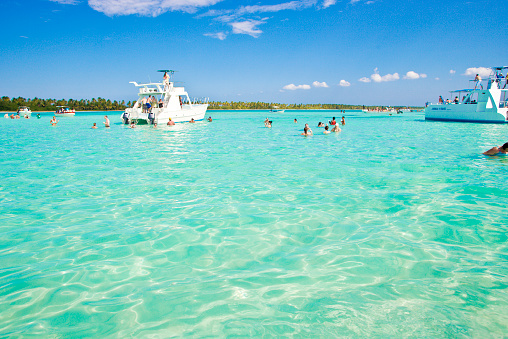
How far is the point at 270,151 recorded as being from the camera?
49.8ft

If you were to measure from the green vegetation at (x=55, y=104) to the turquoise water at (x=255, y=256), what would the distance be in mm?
131764

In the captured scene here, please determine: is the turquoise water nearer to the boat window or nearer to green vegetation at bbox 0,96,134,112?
the boat window

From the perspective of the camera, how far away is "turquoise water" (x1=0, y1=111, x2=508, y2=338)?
3.12 m

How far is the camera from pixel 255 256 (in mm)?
4500

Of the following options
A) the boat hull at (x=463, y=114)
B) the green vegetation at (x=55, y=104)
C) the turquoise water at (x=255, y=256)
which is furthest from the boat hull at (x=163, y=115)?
the green vegetation at (x=55, y=104)

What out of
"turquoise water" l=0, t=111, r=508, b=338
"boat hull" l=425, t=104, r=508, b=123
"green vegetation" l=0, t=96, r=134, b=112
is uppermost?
"green vegetation" l=0, t=96, r=134, b=112

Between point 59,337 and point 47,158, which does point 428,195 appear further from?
point 47,158

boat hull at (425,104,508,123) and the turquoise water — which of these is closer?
the turquoise water

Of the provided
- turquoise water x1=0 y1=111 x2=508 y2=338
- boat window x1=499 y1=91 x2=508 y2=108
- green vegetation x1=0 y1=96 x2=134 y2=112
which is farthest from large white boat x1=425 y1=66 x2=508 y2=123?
green vegetation x1=0 y1=96 x2=134 y2=112

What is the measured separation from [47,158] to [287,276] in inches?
534

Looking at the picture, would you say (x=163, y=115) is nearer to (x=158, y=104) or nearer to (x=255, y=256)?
(x=158, y=104)

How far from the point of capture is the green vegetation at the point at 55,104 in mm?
112287

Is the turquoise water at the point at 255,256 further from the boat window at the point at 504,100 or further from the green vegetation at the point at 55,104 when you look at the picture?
the green vegetation at the point at 55,104

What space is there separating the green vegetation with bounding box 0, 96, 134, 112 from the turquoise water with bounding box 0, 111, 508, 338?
432 feet
